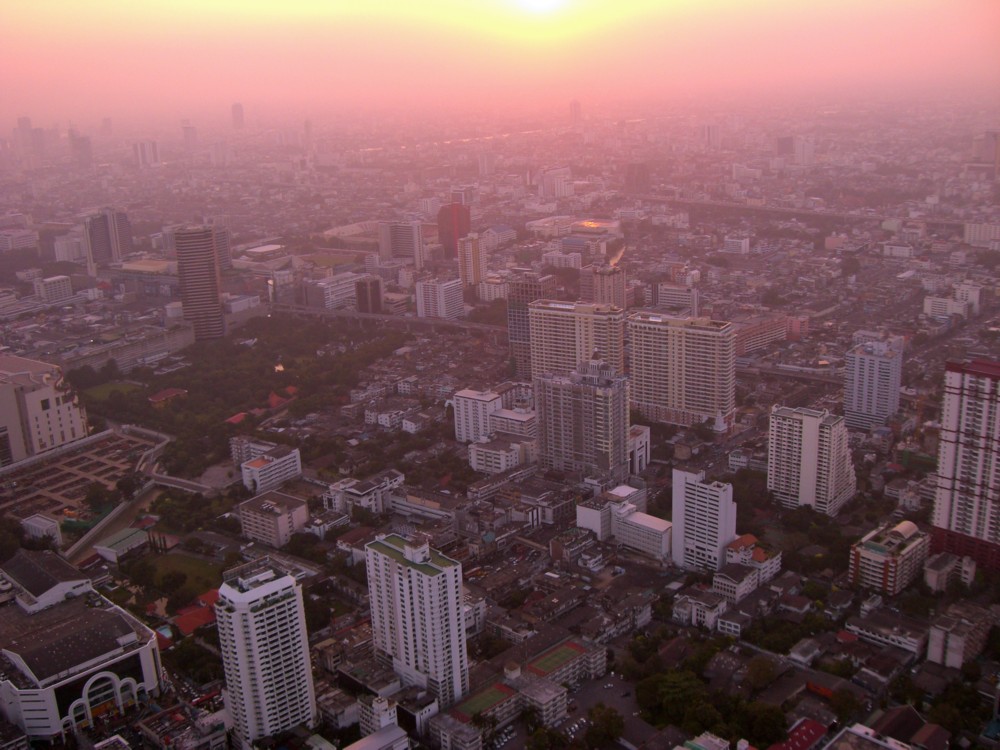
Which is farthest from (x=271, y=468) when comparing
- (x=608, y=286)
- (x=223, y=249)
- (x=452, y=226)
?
(x=452, y=226)

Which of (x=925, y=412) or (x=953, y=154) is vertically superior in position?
(x=953, y=154)

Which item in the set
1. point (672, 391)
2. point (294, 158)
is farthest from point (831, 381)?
point (294, 158)

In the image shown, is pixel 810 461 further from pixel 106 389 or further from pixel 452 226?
pixel 452 226

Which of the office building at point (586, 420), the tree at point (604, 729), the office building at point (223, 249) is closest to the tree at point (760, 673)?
the tree at point (604, 729)

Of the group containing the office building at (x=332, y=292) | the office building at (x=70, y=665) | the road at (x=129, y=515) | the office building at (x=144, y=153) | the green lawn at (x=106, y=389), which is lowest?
the road at (x=129, y=515)

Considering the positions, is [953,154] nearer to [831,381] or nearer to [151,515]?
[831,381]

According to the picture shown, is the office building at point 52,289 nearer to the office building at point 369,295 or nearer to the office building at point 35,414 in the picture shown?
the office building at point 369,295
